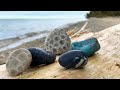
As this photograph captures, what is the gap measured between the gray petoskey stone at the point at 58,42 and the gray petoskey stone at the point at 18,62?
25.4 inches

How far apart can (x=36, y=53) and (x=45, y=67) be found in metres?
0.21

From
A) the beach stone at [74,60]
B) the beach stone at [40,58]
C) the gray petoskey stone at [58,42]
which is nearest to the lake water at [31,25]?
the gray petoskey stone at [58,42]

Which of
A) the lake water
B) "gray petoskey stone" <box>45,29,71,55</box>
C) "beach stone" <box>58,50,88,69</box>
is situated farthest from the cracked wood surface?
the lake water

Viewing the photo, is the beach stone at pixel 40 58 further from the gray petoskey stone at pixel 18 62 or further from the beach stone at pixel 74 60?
the beach stone at pixel 74 60

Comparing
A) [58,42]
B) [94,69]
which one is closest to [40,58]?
[58,42]

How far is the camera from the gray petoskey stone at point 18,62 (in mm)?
2924

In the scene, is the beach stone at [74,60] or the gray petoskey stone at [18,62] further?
the gray petoskey stone at [18,62]

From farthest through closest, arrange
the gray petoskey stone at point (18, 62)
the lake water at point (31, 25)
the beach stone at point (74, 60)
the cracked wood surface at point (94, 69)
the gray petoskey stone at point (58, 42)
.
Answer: the lake water at point (31, 25)
the gray petoskey stone at point (58, 42)
the gray petoskey stone at point (18, 62)
the beach stone at point (74, 60)
the cracked wood surface at point (94, 69)

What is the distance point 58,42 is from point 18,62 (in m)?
0.80

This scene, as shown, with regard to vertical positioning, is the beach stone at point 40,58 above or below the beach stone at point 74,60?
below

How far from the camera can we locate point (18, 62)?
2.95 m

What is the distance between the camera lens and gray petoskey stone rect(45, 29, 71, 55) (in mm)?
3556

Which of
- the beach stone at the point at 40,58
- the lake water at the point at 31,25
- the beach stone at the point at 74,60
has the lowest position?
the lake water at the point at 31,25
